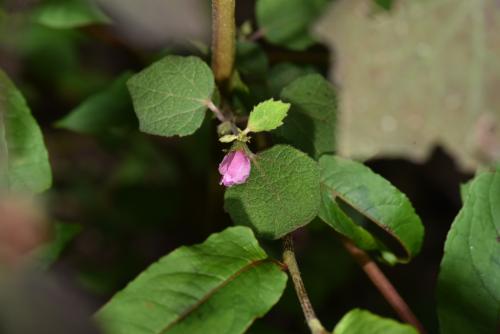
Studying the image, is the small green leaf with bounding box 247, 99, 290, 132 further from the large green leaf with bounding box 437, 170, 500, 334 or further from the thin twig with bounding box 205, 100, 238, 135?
the large green leaf with bounding box 437, 170, 500, 334

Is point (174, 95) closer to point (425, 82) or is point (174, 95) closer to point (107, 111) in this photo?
point (107, 111)

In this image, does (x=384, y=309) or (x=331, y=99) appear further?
(x=384, y=309)

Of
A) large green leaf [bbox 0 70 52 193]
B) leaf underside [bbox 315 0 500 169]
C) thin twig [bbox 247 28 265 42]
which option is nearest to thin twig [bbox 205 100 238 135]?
large green leaf [bbox 0 70 52 193]

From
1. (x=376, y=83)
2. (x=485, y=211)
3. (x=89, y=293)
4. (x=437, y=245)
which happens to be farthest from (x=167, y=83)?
(x=376, y=83)

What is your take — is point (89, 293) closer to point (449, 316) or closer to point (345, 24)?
point (449, 316)

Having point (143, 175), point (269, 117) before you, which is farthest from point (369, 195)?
point (143, 175)

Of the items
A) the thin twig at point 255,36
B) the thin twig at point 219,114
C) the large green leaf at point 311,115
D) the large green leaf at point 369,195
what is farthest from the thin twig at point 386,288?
the thin twig at point 255,36
